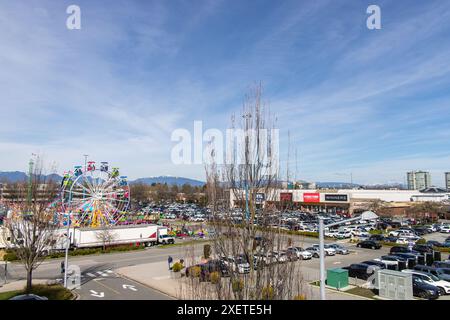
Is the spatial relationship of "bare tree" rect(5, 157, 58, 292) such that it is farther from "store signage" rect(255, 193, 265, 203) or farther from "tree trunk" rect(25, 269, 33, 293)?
"store signage" rect(255, 193, 265, 203)

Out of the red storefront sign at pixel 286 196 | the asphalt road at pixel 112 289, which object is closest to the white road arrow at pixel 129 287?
the asphalt road at pixel 112 289

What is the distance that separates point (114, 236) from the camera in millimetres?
36812

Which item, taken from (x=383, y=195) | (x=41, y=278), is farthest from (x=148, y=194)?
(x=41, y=278)

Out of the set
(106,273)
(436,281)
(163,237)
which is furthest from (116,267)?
(436,281)

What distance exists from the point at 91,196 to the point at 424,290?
40326 millimetres

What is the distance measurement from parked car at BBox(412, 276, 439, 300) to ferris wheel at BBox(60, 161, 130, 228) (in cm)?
3627

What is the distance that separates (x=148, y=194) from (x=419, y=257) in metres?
119

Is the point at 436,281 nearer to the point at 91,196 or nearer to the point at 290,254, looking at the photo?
the point at 290,254

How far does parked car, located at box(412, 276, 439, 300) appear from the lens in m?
18.7

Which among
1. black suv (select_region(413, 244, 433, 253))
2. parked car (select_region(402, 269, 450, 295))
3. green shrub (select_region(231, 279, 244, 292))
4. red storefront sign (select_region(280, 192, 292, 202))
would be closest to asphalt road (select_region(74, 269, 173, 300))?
red storefront sign (select_region(280, 192, 292, 202))

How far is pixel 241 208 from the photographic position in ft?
24.5

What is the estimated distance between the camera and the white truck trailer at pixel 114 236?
35375 mm
